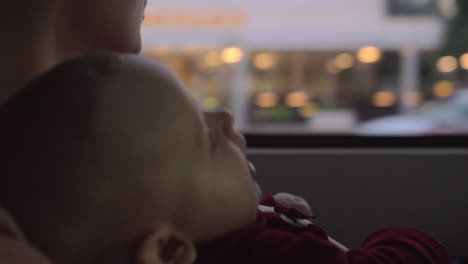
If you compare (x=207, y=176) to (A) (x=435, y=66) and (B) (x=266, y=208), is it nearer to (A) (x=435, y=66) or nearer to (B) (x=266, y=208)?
(B) (x=266, y=208)

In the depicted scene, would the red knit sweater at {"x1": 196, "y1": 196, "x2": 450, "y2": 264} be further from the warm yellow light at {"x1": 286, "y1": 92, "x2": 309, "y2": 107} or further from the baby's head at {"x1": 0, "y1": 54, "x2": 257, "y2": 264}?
the warm yellow light at {"x1": 286, "y1": 92, "x2": 309, "y2": 107}

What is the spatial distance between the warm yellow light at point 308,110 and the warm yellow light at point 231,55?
1.41ft

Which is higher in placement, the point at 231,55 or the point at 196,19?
the point at 196,19

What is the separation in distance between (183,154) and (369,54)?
2.12 m

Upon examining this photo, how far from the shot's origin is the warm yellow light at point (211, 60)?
94.3 inches

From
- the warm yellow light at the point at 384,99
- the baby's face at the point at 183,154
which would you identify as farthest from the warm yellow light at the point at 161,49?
the baby's face at the point at 183,154

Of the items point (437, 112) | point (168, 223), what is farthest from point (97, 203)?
point (437, 112)

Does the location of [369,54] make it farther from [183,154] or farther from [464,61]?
[183,154]

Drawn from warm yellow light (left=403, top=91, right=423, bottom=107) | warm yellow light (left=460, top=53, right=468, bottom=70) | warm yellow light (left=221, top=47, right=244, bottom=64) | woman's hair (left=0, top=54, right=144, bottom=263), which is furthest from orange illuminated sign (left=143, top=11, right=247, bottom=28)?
woman's hair (left=0, top=54, right=144, bottom=263)

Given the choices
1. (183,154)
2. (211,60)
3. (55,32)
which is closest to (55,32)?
(55,32)

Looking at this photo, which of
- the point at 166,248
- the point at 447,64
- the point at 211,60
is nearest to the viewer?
the point at 166,248

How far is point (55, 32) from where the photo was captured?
78 cm

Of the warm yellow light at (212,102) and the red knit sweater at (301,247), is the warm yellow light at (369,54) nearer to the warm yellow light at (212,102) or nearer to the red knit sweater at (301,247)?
the warm yellow light at (212,102)

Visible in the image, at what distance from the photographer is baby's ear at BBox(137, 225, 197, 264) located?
0.53 m
